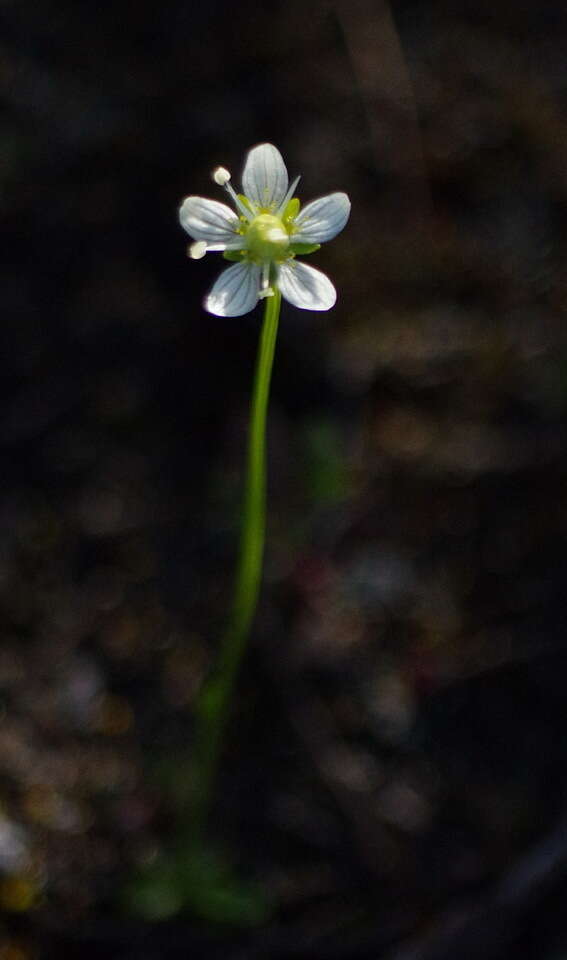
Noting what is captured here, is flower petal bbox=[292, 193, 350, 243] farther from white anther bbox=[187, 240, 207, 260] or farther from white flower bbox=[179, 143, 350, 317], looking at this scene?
white anther bbox=[187, 240, 207, 260]

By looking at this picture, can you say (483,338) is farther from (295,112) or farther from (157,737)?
(157,737)

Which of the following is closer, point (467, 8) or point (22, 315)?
point (22, 315)

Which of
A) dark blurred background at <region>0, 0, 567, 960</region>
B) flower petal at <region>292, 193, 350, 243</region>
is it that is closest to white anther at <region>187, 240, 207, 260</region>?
flower petal at <region>292, 193, 350, 243</region>

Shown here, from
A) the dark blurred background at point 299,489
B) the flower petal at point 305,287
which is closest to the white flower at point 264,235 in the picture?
the flower petal at point 305,287

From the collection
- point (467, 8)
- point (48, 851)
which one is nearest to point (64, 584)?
point (48, 851)

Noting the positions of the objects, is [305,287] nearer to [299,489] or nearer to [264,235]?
[264,235]

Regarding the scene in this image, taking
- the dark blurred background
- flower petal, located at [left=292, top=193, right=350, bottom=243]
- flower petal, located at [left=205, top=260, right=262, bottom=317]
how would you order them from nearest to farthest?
flower petal, located at [left=205, top=260, right=262, bottom=317] < flower petal, located at [left=292, top=193, right=350, bottom=243] < the dark blurred background

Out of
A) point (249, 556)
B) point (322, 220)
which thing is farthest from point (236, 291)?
point (249, 556)
